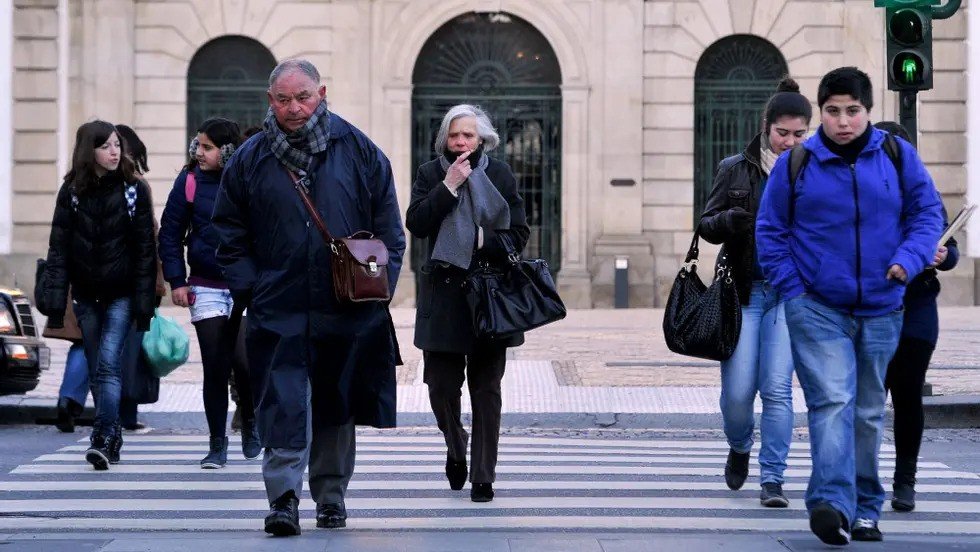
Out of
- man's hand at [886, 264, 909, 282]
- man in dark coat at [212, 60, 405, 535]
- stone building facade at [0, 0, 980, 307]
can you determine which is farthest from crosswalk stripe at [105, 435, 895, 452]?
stone building facade at [0, 0, 980, 307]

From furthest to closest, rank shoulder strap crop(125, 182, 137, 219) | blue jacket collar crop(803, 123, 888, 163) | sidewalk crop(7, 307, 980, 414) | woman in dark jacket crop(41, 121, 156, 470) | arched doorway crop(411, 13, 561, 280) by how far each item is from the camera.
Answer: arched doorway crop(411, 13, 561, 280) < sidewalk crop(7, 307, 980, 414) < shoulder strap crop(125, 182, 137, 219) < woman in dark jacket crop(41, 121, 156, 470) < blue jacket collar crop(803, 123, 888, 163)

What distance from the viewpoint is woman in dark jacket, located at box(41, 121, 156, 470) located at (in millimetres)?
9641

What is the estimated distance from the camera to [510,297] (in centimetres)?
826

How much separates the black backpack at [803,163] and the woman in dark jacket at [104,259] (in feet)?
13.1

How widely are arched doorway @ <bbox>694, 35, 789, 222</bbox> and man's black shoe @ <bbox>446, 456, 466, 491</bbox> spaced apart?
17504 mm

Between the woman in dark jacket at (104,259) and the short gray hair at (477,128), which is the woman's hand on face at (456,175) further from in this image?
the woman in dark jacket at (104,259)

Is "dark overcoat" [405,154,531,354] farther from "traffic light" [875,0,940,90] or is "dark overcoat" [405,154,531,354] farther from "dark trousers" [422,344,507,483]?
"traffic light" [875,0,940,90]

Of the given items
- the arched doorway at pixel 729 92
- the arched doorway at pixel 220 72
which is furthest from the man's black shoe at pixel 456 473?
the arched doorway at pixel 220 72

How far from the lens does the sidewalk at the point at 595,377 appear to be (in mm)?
12648

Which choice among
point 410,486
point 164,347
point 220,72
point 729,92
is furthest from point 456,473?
point 220,72

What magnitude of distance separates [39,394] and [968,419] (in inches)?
256

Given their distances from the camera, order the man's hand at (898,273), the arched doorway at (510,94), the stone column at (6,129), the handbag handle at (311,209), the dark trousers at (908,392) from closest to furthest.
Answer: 1. the man's hand at (898,273)
2. the handbag handle at (311,209)
3. the dark trousers at (908,392)
4. the stone column at (6,129)
5. the arched doorway at (510,94)

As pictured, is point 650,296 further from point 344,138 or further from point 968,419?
point 344,138

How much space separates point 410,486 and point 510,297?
1.15m
